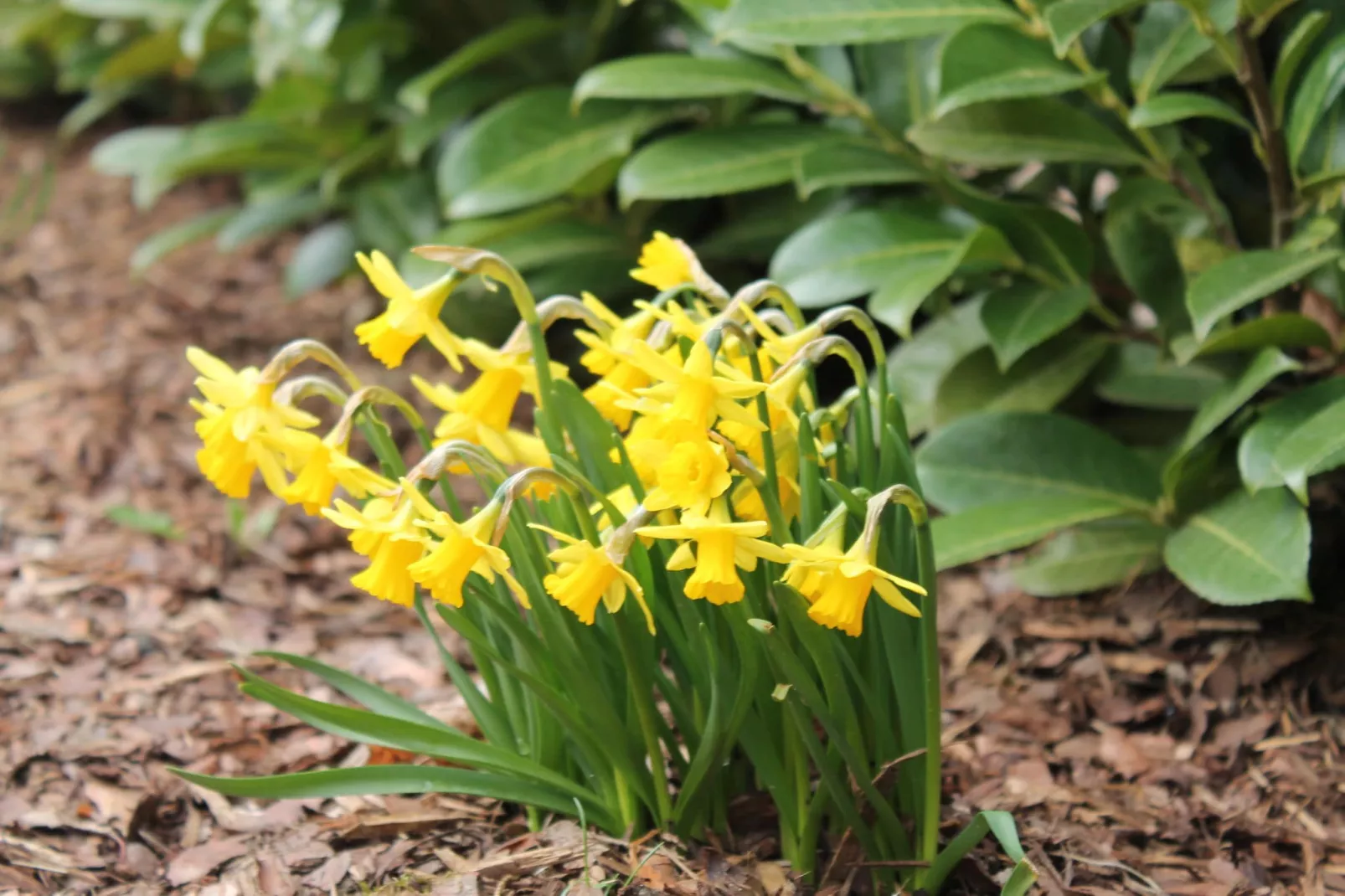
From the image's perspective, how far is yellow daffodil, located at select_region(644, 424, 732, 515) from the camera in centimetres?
97

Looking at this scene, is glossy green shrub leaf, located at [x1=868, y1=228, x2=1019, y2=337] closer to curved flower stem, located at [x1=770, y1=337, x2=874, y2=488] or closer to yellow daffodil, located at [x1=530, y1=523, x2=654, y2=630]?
curved flower stem, located at [x1=770, y1=337, x2=874, y2=488]

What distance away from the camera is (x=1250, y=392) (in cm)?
150

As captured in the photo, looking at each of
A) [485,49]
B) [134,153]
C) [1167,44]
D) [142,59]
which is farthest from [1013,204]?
[142,59]

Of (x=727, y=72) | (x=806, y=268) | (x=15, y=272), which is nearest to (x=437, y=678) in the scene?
(x=806, y=268)

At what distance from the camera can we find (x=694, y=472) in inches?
38.4

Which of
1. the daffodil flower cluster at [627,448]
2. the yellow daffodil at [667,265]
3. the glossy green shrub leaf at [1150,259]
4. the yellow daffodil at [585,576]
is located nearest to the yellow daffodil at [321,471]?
the daffodil flower cluster at [627,448]

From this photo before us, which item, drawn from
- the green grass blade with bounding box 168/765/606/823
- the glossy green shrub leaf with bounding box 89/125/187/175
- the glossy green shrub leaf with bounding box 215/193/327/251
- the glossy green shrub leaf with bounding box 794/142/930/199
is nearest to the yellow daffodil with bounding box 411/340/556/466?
the green grass blade with bounding box 168/765/606/823

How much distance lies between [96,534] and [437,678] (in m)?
0.78

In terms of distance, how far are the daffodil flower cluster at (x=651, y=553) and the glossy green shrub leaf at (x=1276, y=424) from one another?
55 centimetres

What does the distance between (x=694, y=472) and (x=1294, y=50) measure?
3.41 ft

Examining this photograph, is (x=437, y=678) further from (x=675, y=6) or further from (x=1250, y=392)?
(x=675, y=6)

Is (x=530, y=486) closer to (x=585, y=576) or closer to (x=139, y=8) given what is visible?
(x=585, y=576)

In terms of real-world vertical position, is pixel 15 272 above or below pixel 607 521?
below

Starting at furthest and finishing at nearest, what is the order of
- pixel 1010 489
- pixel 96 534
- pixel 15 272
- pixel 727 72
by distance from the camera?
pixel 15 272, pixel 96 534, pixel 727 72, pixel 1010 489
